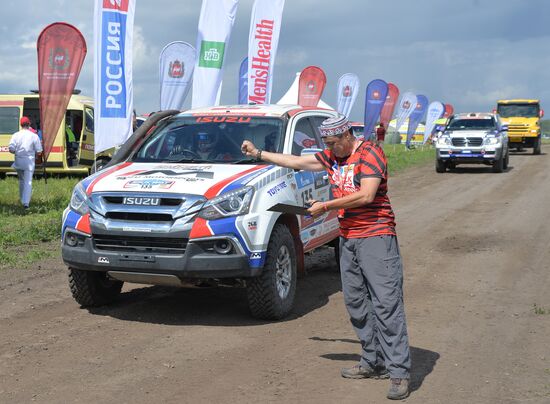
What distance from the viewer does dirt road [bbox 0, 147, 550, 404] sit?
16.4 ft

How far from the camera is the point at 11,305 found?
24.5ft

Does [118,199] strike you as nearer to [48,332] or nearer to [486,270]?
[48,332]

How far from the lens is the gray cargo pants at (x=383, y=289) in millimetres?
4934

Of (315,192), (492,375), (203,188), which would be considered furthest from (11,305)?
(492,375)

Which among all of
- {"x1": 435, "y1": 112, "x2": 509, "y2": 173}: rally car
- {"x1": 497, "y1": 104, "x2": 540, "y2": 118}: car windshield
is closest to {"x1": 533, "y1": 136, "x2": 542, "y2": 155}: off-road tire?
{"x1": 497, "y1": 104, "x2": 540, "y2": 118}: car windshield

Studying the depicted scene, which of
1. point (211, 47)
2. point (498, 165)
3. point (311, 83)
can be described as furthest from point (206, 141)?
point (311, 83)

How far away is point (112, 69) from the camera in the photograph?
13109 millimetres

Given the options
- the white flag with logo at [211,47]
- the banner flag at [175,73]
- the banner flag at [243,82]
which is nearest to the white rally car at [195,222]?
the white flag with logo at [211,47]

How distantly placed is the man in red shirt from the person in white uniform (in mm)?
11140

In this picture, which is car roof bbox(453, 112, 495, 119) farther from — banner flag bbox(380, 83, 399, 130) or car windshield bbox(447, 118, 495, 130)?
banner flag bbox(380, 83, 399, 130)

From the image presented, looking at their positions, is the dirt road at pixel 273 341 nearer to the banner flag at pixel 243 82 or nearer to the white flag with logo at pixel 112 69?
the white flag with logo at pixel 112 69

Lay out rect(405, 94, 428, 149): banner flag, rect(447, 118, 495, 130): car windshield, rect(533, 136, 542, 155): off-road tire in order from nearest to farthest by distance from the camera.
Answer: rect(447, 118, 495, 130): car windshield, rect(533, 136, 542, 155): off-road tire, rect(405, 94, 428, 149): banner flag

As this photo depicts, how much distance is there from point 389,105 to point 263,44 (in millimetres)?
19735

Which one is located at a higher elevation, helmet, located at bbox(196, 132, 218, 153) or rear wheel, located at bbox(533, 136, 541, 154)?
helmet, located at bbox(196, 132, 218, 153)
